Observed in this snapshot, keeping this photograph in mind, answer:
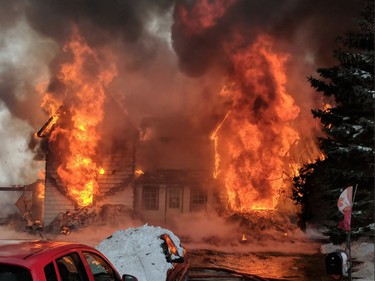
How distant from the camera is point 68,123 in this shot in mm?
23125

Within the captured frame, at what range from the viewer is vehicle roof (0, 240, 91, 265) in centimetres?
265

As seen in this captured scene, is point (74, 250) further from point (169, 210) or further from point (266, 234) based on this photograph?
point (169, 210)

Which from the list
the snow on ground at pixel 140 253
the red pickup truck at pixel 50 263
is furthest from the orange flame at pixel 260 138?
the red pickup truck at pixel 50 263

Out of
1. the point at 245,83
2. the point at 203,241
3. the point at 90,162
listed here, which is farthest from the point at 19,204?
→ the point at 245,83

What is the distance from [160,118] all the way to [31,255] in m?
24.0

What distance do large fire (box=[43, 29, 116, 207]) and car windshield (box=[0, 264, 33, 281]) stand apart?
20407 millimetres

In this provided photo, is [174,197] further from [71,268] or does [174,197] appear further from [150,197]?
[71,268]

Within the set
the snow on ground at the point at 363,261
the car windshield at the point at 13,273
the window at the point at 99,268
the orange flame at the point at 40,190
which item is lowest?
the snow on ground at the point at 363,261

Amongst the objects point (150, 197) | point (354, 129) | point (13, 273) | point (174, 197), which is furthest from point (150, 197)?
point (13, 273)

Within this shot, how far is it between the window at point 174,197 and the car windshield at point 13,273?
2200 centimetres

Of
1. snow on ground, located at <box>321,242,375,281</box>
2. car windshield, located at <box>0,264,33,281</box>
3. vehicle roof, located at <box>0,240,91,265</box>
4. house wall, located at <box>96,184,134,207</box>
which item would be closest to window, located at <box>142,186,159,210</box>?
house wall, located at <box>96,184,134,207</box>

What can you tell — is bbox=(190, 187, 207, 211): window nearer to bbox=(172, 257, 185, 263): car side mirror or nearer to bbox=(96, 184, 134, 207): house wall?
bbox=(96, 184, 134, 207): house wall

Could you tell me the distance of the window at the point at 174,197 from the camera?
24.4m

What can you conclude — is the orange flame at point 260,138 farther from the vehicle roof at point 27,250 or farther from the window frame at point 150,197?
the vehicle roof at point 27,250
